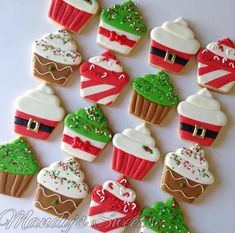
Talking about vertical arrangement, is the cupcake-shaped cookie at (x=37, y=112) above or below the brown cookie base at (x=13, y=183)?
above

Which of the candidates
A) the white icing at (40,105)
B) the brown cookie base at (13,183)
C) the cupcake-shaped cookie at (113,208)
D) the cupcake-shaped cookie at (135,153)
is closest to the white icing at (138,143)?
the cupcake-shaped cookie at (135,153)

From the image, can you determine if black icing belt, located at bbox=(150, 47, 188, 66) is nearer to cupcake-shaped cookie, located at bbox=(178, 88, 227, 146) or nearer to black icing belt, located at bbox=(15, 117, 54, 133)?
cupcake-shaped cookie, located at bbox=(178, 88, 227, 146)

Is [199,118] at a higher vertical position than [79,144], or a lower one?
higher

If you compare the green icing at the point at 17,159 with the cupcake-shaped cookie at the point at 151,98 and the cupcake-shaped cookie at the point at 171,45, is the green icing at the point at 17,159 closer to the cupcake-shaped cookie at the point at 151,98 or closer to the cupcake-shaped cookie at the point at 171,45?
the cupcake-shaped cookie at the point at 151,98

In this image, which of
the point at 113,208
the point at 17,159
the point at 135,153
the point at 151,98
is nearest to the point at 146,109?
the point at 151,98

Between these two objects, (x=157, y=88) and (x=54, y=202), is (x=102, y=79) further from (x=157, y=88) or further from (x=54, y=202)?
(x=54, y=202)

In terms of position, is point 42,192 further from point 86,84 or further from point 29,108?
point 86,84

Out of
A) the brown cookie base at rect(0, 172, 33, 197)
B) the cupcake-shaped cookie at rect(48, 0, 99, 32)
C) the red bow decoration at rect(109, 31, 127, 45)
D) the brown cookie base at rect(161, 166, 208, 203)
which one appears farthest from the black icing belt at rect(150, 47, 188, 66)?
the brown cookie base at rect(0, 172, 33, 197)
